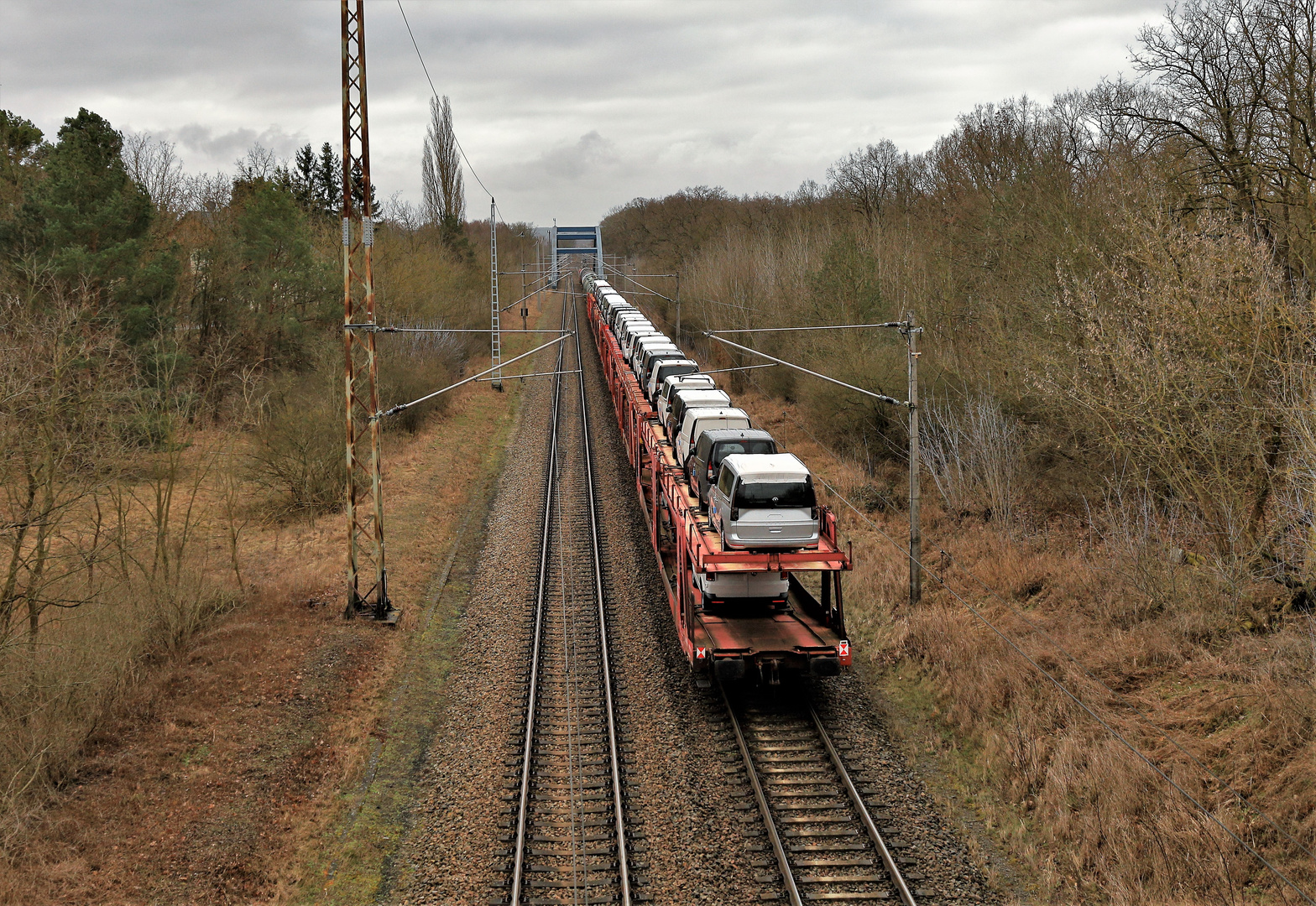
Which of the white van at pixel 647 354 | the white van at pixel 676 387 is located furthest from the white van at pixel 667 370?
the white van at pixel 647 354

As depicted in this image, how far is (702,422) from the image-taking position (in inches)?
719

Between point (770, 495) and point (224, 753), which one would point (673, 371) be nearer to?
point (770, 495)

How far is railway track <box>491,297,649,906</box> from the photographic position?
9672mm

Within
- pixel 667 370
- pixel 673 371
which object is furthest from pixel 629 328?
pixel 673 371

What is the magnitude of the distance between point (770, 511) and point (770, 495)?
9.1 inches

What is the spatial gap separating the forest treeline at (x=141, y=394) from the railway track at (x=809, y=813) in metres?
8.09

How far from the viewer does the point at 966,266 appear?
90.9 ft

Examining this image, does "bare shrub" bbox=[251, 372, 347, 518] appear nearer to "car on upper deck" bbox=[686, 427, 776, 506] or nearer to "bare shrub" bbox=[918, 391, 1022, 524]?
"car on upper deck" bbox=[686, 427, 776, 506]

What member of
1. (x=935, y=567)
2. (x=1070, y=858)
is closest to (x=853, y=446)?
(x=935, y=567)

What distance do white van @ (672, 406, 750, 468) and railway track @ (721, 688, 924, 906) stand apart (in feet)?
19.7

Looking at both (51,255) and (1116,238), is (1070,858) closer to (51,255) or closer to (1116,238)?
(1116,238)

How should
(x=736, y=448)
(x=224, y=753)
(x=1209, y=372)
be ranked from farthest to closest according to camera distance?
(x=736, y=448), (x=1209, y=372), (x=224, y=753)

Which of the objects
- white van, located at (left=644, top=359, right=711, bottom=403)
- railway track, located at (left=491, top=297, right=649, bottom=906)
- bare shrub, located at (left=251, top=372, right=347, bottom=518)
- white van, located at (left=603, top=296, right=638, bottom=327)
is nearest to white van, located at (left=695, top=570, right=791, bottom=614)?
railway track, located at (left=491, top=297, right=649, bottom=906)

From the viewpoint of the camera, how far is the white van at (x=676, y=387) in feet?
72.5
